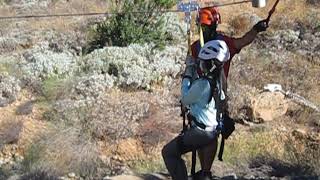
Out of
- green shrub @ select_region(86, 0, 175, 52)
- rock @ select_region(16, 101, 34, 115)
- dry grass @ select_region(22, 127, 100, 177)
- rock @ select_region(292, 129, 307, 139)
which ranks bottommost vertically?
rock @ select_region(292, 129, 307, 139)

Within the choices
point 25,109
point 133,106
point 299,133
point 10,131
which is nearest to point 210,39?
point 299,133

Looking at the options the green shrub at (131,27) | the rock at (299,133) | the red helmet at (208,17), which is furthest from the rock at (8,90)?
the red helmet at (208,17)

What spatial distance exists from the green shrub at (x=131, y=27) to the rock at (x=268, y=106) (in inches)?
137

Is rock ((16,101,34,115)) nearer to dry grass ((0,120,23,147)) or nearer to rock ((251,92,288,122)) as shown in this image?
dry grass ((0,120,23,147))

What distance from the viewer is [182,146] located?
5.71 metres

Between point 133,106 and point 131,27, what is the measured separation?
3.64 m

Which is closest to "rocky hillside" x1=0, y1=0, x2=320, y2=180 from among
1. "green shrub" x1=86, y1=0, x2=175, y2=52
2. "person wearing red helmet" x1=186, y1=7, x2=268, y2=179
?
"green shrub" x1=86, y1=0, x2=175, y2=52

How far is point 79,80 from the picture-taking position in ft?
37.3

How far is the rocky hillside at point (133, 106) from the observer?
328 inches

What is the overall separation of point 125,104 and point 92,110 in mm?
518

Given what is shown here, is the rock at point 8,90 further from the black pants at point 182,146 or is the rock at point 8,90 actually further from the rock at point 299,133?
the black pants at point 182,146

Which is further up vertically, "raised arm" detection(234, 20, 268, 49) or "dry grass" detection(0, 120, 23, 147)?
"raised arm" detection(234, 20, 268, 49)

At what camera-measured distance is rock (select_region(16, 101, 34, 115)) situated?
10591 mm

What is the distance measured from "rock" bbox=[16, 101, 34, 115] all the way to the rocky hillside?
0.02 m
